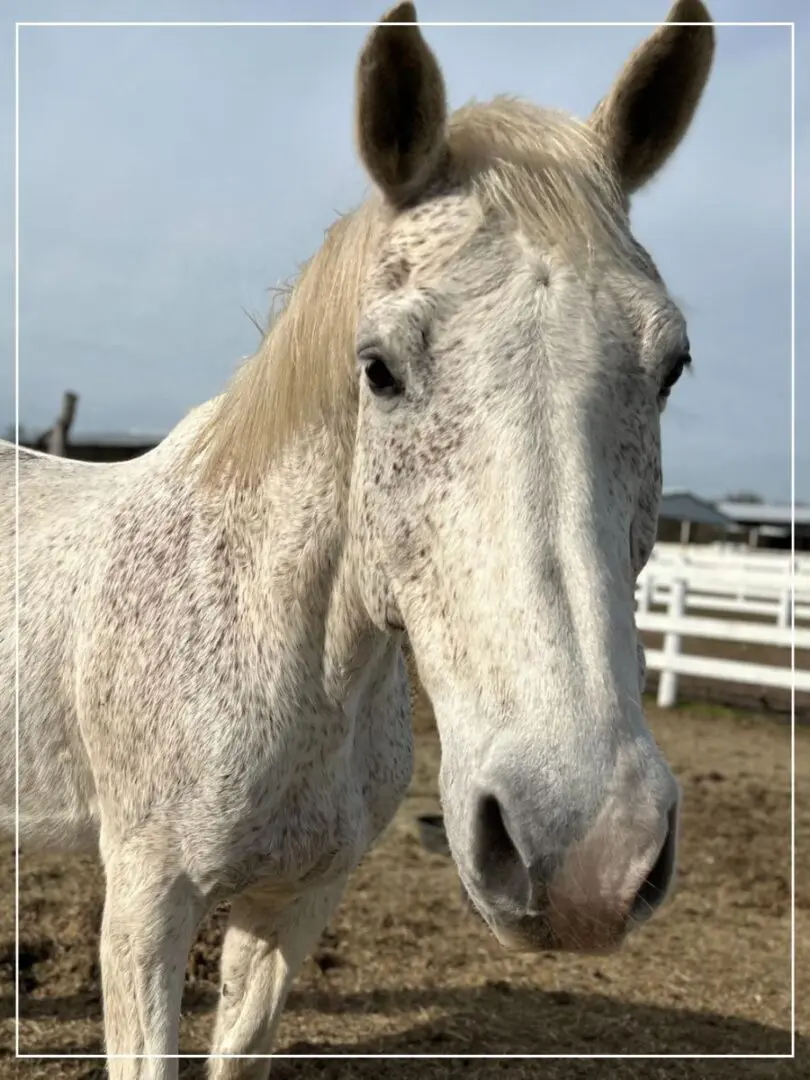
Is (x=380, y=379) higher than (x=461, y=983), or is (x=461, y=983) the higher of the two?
(x=380, y=379)

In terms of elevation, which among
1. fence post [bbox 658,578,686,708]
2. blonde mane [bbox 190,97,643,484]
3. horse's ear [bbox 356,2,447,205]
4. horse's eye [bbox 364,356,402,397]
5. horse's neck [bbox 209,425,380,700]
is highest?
horse's ear [bbox 356,2,447,205]

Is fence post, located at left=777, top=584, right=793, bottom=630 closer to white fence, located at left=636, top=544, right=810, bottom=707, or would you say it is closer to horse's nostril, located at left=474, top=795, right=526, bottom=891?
white fence, located at left=636, top=544, right=810, bottom=707

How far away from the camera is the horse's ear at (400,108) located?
184 centimetres

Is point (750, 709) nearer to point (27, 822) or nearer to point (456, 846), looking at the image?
point (27, 822)

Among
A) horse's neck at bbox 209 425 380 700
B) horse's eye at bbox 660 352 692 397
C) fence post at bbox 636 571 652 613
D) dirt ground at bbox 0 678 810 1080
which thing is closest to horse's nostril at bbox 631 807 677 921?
horse's eye at bbox 660 352 692 397

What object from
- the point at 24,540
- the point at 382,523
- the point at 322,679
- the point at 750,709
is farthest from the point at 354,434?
the point at 750,709

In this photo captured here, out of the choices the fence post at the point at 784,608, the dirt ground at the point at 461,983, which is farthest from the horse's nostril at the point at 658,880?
the fence post at the point at 784,608

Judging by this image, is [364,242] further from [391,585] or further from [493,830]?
[493,830]

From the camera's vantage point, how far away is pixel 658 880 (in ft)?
4.91

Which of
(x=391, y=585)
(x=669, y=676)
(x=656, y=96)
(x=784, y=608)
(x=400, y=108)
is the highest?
(x=656, y=96)

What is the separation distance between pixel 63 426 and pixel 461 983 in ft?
29.9

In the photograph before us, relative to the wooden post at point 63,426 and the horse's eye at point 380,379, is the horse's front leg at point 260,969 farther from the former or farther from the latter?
the wooden post at point 63,426

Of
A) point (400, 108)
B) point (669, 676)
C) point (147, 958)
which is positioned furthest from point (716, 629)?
point (400, 108)

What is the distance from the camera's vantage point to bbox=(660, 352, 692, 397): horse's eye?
1877 mm
